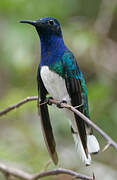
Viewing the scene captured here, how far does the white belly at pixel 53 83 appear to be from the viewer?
305cm

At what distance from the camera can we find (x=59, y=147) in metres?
4.66

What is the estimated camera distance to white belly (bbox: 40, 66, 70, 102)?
3049 millimetres

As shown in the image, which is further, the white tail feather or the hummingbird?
the hummingbird

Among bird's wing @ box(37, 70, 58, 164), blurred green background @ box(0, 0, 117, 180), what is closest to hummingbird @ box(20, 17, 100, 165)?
bird's wing @ box(37, 70, 58, 164)

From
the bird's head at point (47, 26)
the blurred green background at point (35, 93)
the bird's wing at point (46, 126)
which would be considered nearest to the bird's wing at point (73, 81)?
the bird's wing at point (46, 126)

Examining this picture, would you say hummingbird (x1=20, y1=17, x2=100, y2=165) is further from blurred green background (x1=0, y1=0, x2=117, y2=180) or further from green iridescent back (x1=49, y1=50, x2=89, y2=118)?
blurred green background (x1=0, y1=0, x2=117, y2=180)

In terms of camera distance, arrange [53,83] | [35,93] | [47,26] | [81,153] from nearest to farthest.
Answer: [81,153] < [53,83] < [47,26] < [35,93]

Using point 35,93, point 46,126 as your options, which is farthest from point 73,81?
point 35,93

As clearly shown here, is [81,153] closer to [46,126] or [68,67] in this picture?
[46,126]

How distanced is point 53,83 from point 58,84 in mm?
46

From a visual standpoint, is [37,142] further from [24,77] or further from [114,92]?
[114,92]

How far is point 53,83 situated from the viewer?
10.0 ft

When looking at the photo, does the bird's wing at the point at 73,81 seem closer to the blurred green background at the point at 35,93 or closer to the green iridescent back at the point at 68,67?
the green iridescent back at the point at 68,67

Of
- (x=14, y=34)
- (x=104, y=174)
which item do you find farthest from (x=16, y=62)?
(x=104, y=174)
